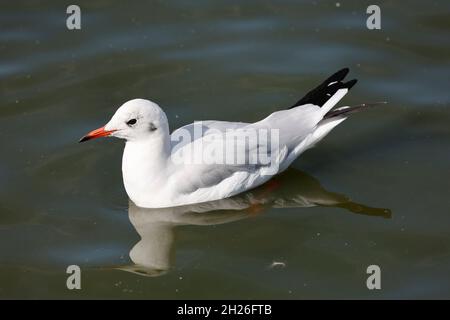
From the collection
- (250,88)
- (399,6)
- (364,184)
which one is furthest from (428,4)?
(364,184)

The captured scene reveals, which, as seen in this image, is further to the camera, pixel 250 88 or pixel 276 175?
pixel 250 88

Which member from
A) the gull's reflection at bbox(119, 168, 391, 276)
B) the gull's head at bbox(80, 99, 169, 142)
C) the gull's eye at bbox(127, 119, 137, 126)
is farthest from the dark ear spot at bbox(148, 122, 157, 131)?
the gull's reflection at bbox(119, 168, 391, 276)

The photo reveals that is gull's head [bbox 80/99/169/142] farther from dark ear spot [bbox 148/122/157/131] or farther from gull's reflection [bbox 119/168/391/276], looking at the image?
gull's reflection [bbox 119/168/391/276]

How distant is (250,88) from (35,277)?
346 centimetres

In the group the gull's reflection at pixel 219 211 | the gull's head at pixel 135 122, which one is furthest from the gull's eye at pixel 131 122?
the gull's reflection at pixel 219 211

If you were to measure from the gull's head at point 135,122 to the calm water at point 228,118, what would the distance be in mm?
788

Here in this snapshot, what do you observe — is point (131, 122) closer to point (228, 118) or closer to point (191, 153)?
point (191, 153)

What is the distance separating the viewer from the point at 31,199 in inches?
321

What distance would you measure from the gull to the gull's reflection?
10cm

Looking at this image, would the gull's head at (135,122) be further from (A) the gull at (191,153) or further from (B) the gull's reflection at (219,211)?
(B) the gull's reflection at (219,211)

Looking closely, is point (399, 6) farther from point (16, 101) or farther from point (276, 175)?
point (16, 101)

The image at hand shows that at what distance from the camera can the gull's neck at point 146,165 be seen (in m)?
7.76
